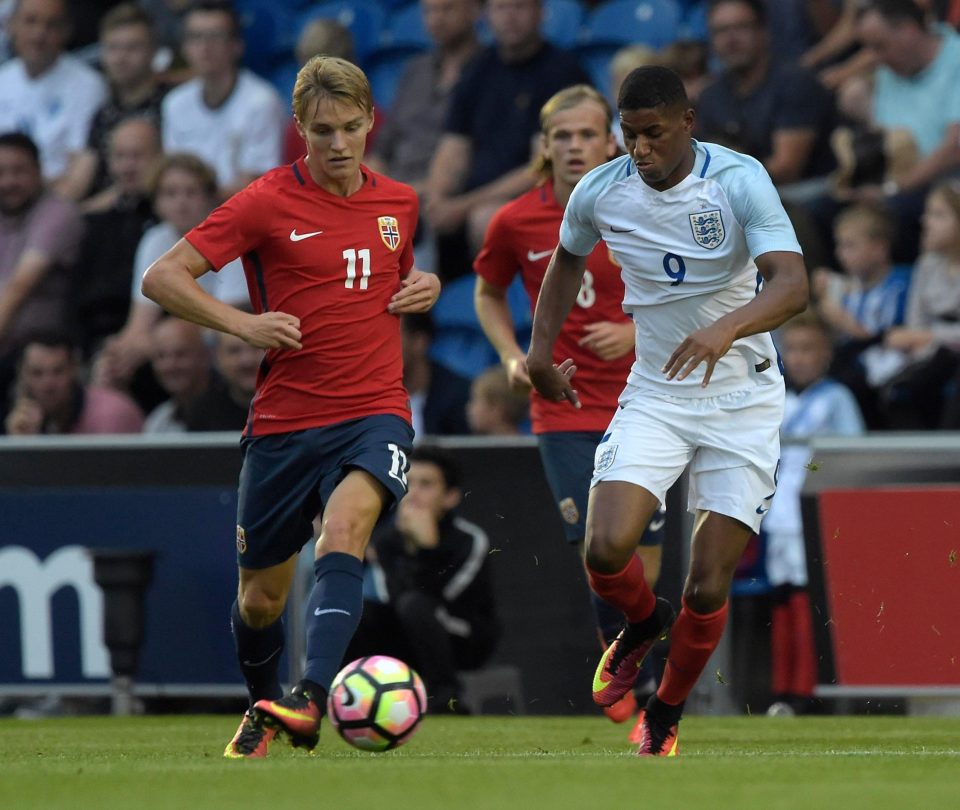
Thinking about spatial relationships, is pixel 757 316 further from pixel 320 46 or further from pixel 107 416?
pixel 320 46

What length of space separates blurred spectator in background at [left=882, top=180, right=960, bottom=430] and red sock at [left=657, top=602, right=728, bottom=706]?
14.4ft

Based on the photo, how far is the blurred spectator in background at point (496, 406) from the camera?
11031 millimetres

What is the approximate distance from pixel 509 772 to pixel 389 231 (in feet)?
A: 7.37

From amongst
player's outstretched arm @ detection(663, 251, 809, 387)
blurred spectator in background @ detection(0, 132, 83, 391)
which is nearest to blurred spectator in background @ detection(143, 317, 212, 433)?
blurred spectator in background @ detection(0, 132, 83, 391)


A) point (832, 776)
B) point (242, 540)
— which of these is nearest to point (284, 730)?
point (242, 540)

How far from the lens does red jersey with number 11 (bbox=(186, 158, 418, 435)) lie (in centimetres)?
687

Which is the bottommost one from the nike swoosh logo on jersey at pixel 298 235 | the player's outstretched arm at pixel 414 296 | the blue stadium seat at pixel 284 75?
the player's outstretched arm at pixel 414 296

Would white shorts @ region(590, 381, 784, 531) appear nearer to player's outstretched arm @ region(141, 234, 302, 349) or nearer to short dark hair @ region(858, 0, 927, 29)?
player's outstretched arm @ region(141, 234, 302, 349)

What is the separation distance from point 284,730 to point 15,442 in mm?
5303

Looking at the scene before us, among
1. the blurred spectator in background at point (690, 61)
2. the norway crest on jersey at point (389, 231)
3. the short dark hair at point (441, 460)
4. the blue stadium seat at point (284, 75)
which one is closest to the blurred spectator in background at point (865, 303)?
the blurred spectator in background at point (690, 61)

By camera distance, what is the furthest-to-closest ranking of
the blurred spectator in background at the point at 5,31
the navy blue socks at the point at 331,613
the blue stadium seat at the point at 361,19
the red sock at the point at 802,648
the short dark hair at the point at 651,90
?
the blurred spectator in background at the point at 5,31 < the blue stadium seat at the point at 361,19 < the red sock at the point at 802,648 < the short dark hair at the point at 651,90 < the navy blue socks at the point at 331,613

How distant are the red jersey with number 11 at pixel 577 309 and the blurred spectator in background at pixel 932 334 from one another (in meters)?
3.13

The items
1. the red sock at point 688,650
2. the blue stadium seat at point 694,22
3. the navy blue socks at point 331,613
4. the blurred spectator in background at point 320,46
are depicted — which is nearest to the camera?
the navy blue socks at point 331,613

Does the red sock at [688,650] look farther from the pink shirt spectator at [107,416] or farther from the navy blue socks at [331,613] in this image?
the pink shirt spectator at [107,416]
